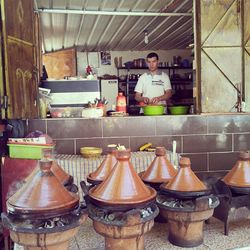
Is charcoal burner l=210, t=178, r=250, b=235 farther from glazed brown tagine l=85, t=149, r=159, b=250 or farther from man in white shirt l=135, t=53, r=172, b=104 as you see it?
man in white shirt l=135, t=53, r=172, b=104

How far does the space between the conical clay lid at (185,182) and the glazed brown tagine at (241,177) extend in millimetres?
208

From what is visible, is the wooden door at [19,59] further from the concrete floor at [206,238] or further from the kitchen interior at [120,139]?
the concrete floor at [206,238]

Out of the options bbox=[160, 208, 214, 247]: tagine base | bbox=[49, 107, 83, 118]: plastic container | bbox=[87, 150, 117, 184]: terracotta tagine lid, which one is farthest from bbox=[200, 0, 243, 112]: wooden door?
bbox=[160, 208, 214, 247]: tagine base

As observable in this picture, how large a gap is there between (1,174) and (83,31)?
423 centimetres

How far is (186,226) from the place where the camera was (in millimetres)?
1408

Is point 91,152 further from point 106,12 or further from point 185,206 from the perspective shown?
point 106,12

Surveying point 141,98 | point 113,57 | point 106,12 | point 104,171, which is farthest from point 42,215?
point 113,57

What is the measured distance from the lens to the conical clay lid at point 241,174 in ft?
5.08

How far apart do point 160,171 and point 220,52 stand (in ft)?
9.94

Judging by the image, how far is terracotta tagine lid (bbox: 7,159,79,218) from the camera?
1.14 metres

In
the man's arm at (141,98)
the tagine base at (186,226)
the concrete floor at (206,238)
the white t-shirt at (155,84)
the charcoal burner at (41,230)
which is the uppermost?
the white t-shirt at (155,84)

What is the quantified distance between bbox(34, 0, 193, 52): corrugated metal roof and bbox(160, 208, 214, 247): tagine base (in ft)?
13.6

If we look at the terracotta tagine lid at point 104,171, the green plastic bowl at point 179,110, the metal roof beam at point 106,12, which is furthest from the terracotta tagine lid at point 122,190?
the metal roof beam at point 106,12

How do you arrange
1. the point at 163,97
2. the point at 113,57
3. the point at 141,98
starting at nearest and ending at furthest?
the point at 163,97 < the point at 141,98 < the point at 113,57
